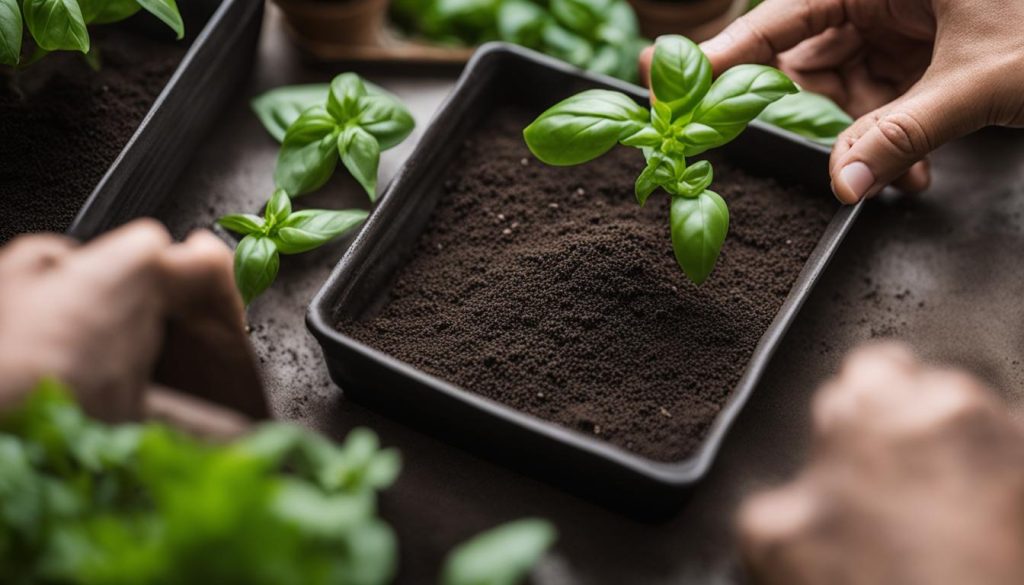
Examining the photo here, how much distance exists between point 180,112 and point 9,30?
0.82ft

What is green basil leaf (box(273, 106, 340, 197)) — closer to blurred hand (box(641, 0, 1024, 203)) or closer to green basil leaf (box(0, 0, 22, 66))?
green basil leaf (box(0, 0, 22, 66))

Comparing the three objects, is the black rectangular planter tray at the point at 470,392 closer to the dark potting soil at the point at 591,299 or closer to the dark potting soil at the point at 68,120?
the dark potting soil at the point at 591,299

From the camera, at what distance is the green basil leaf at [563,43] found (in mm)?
1513

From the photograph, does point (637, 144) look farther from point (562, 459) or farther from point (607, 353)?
point (562, 459)

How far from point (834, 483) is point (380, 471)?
0.40 metres

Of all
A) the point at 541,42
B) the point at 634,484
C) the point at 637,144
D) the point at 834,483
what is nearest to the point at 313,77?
the point at 541,42

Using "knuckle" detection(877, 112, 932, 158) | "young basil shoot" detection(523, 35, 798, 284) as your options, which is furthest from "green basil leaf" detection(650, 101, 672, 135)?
"knuckle" detection(877, 112, 932, 158)

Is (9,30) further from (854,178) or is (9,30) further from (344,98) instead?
(854,178)

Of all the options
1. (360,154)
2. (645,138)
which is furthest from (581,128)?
(360,154)

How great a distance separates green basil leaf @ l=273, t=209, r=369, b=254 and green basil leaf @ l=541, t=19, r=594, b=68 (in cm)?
45

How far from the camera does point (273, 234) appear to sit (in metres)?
1.25

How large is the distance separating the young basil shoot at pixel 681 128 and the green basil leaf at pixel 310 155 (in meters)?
0.29

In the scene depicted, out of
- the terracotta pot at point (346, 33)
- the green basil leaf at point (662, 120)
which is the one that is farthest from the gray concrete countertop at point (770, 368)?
the green basil leaf at point (662, 120)

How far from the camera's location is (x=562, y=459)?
1117mm
